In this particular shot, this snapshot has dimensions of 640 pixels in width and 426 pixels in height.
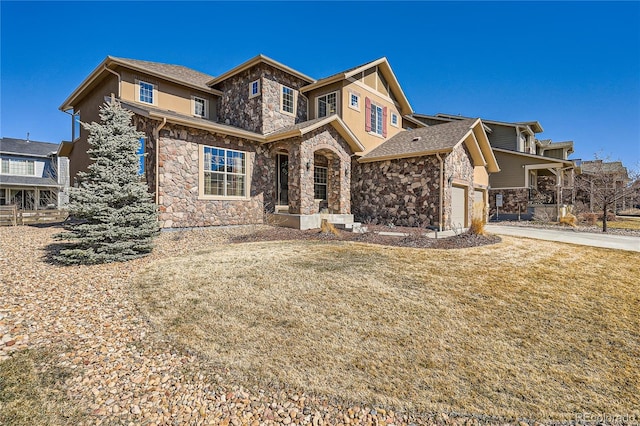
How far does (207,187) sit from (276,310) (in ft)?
28.0

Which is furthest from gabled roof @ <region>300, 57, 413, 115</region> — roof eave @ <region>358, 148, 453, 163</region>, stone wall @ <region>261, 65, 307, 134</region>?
roof eave @ <region>358, 148, 453, 163</region>

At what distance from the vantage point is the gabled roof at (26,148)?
86.5 ft

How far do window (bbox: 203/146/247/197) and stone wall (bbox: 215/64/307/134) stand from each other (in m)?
2.25

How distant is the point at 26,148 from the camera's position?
90.5 feet

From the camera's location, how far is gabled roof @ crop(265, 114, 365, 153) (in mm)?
11789

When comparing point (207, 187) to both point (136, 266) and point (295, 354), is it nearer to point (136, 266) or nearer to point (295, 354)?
point (136, 266)

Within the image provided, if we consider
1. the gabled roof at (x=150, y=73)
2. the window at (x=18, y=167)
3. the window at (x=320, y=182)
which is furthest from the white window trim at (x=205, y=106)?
the window at (x=18, y=167)

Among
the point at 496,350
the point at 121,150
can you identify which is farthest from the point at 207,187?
the point at 496,350

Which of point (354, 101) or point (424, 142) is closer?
point (424, 142)

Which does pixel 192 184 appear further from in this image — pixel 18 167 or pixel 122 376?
pixel 18 167

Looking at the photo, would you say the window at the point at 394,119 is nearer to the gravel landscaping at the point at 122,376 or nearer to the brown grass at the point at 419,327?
the brown grass at the point at 419,327

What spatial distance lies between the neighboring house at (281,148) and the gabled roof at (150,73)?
65mm

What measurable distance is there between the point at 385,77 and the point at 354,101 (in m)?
3.38

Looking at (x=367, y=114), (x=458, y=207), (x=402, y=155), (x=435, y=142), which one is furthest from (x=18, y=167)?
(x=458, y=207)
